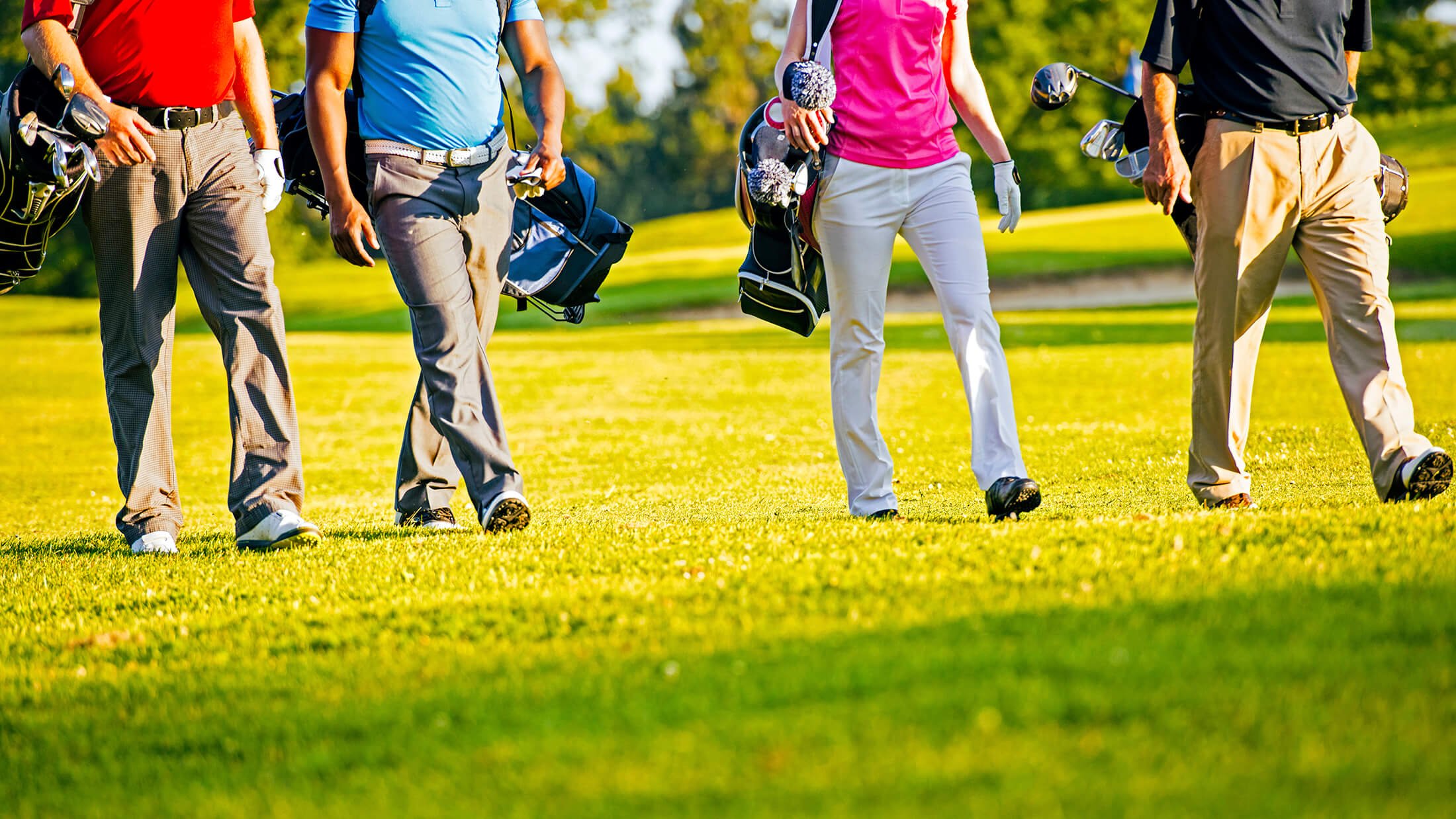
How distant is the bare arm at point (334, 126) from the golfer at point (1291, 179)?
10.8ft

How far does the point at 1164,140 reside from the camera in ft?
19.1

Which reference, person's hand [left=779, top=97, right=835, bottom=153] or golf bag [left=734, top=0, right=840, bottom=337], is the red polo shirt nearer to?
golf bag [left=734, top=0, right=840, bottom=337]

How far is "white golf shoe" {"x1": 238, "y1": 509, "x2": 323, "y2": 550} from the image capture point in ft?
19.7

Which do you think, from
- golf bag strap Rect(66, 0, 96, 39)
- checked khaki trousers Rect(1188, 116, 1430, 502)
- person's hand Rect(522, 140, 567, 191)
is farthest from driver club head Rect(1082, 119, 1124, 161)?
golf bag strap Rect(66, 0, 96, 39)

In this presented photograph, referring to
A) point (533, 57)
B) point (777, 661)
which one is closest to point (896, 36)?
point (533, 57)

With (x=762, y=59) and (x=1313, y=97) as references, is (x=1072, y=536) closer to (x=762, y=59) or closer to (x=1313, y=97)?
(x=1313, y=97)

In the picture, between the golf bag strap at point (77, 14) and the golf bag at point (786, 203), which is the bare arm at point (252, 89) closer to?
the golf bag strap at point (77, 14)

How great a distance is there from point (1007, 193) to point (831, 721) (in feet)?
12.1

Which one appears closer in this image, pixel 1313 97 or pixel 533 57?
pixel 1313 97

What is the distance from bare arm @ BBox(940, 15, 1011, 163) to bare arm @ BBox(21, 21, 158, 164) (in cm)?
335

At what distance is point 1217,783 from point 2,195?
5.37 m

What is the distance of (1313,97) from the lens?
576 centimetres

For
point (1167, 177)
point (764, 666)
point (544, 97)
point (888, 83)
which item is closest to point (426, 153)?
point (544, 97)

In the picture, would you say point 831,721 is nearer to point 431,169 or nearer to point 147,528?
point 431,169
